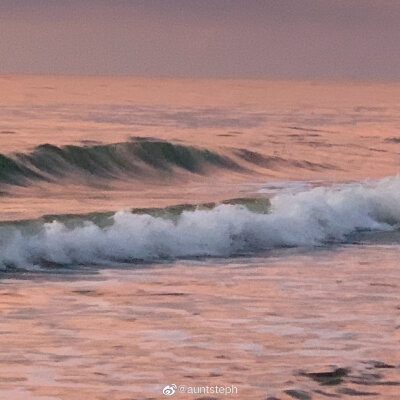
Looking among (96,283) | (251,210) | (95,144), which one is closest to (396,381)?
(96,283)

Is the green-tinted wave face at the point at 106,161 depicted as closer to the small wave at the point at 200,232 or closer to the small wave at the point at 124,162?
the small wave at the point at 124,162

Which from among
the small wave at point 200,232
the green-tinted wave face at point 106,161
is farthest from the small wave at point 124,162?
the small wave at point 200,232

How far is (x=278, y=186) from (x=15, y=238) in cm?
1170

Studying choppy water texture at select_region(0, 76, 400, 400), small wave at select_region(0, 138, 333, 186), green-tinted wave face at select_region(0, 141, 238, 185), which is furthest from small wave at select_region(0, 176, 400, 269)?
green-tinted wave face at select_region(0, 141, 238, 185)

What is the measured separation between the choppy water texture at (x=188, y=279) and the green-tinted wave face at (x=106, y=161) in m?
0.07

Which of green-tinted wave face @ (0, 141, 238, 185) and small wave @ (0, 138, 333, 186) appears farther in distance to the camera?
small wave @ (0, 138, 333, 186)

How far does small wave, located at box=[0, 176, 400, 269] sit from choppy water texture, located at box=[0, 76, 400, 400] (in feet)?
0.10

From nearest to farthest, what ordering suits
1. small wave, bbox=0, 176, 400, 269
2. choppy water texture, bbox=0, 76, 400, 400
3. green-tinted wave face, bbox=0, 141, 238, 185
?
choppy water texture, bbox=0, 76, 400, 400
small wave, bbox=0, 176, 400, 269
green-tinted wave face, bbox=0, 141, 238, 185

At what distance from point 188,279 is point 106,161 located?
15738 millimetres

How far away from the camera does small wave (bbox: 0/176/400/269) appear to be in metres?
14.4

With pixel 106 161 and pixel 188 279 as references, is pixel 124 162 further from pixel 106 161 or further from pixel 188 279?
pixel 188 279

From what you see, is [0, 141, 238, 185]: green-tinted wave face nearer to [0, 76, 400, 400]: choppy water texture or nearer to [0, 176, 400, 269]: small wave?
[0, 76, 400, 400]: choppy water texture

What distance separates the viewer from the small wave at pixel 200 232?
47.3 feet

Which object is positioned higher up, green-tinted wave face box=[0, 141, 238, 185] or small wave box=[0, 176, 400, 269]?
green-tinted wave face box=[0, 141, 238, 185]
